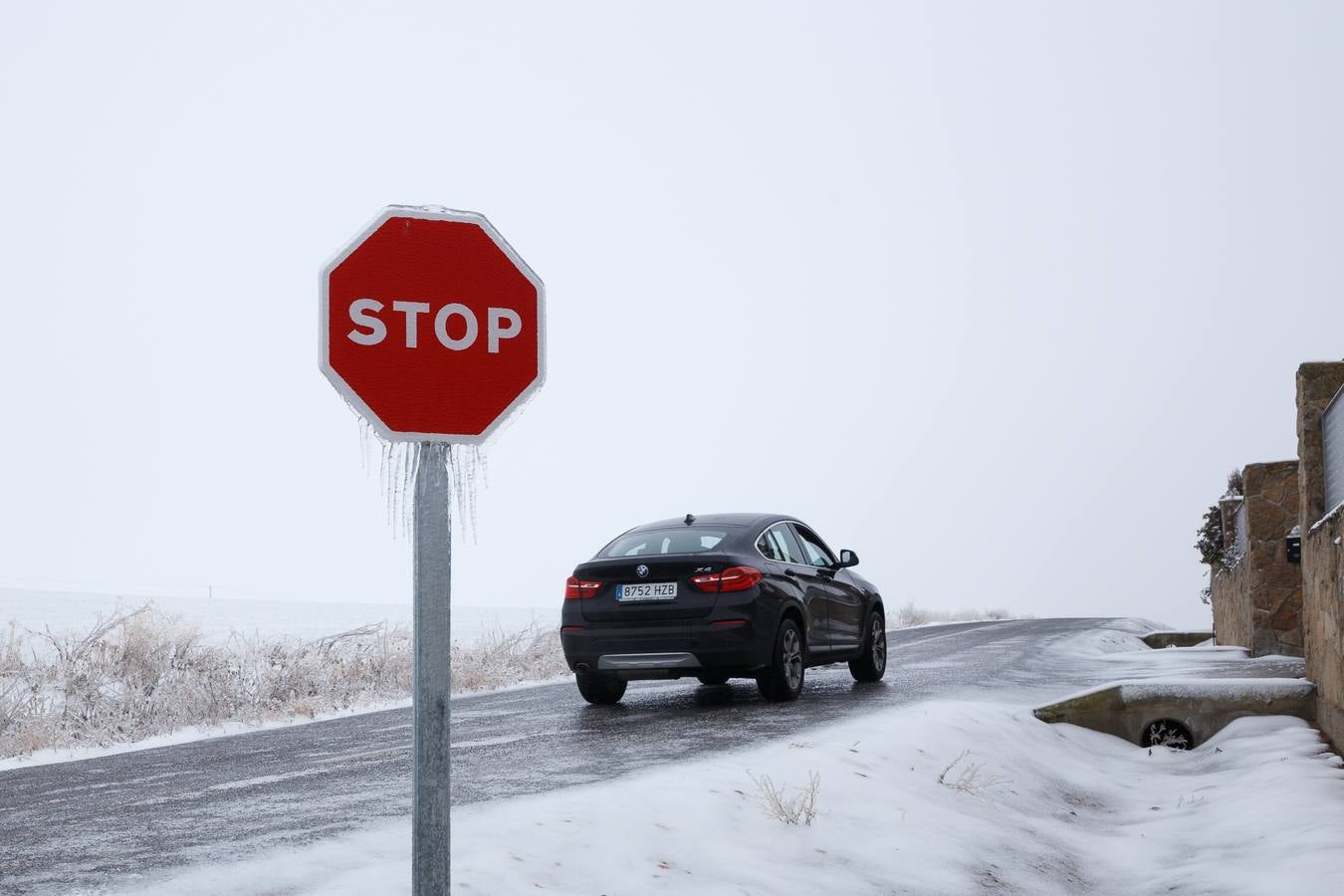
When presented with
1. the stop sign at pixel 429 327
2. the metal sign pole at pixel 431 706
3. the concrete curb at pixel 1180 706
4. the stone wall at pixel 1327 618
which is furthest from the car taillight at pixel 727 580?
the metal sign pole at pixel 431 706

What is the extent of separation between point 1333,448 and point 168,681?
11174 mm

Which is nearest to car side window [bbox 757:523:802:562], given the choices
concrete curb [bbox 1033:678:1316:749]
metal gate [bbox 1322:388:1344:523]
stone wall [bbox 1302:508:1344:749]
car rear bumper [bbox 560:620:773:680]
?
car rear bumper [bbox 560:620:773:680]

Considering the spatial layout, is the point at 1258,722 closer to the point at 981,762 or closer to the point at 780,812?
the point at 981,762

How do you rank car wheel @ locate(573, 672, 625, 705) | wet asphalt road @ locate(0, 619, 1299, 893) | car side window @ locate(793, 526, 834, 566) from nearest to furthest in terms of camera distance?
wet asphalt road @ locate(0, 619, 1299, 893) → car wheel @ locate(573, 672, 625, 705) → car side window @ locate(793, 526, 834, 566)

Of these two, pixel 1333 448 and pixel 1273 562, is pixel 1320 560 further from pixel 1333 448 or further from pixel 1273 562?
pixel 1273 562

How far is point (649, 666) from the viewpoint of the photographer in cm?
1076

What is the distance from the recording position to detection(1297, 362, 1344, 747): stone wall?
880 cm

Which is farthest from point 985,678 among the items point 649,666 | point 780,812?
point 780,812

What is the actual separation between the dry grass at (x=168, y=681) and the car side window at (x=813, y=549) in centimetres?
491

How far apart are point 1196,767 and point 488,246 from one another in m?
8.16

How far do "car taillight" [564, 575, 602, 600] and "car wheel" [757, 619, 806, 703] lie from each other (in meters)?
1.64

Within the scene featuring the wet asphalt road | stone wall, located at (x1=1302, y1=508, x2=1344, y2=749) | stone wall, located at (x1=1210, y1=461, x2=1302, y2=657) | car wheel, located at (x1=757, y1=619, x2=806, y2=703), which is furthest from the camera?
stone wall, located at (x1=1210, y1=461, x2=1302, y2=657)

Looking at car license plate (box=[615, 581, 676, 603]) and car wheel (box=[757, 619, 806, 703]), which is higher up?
car license plate (box=[615, 581, 676, 603])

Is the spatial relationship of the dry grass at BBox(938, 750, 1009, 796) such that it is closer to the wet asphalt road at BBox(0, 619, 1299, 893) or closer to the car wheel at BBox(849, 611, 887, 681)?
the wet asphalt road at BBox(0, 619, 1299, 893)
